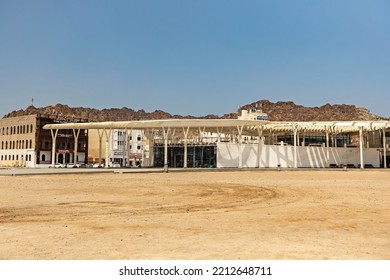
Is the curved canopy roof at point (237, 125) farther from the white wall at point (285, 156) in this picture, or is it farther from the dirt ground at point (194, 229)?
the dirt ground at point (194, 229)

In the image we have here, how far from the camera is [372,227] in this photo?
1120 cm

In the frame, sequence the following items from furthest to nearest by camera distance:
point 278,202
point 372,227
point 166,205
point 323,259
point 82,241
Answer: point 278,202 < point 166,205 < point 372,227 < point 82,241 < point 323,259

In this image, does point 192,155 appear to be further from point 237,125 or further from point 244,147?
point 237,125

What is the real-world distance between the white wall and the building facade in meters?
35.8

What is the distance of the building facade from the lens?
86.4m

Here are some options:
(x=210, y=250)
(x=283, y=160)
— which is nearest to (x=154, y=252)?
(x=210, y=250)

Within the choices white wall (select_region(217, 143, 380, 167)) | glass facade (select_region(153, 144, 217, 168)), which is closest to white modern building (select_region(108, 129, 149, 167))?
glass facade (select_region(153, 144, 217, 168))

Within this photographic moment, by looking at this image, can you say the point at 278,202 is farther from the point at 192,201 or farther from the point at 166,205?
the point at 166,205

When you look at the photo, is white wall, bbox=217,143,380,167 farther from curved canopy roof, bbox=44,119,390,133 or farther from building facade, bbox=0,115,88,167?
building facade, bbox=0,115,88,167

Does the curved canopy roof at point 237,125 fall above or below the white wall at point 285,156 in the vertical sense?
above

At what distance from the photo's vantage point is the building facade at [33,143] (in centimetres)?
8638

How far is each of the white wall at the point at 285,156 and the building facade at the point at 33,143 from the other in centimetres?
3582

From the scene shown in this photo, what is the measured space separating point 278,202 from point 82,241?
35.0 ft

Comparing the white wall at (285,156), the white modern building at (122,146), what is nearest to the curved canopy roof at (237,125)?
the white wall at (285,156)
